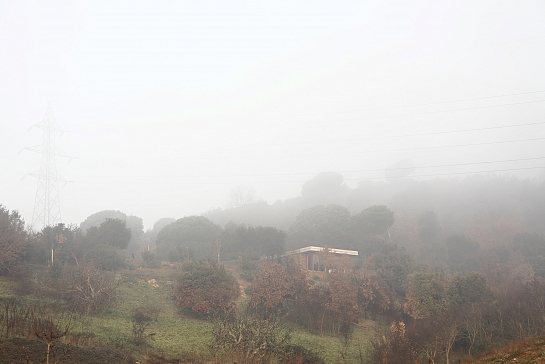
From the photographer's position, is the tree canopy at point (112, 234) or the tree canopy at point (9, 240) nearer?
the tree canopy at point (9, 240)

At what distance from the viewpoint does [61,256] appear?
100ft

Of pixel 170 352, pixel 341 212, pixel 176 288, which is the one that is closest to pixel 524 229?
A: pixel 341 212

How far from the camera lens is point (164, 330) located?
17.9 metres

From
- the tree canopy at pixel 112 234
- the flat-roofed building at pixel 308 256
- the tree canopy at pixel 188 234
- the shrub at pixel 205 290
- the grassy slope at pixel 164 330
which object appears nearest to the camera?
the grassy slope at pixel 164 330

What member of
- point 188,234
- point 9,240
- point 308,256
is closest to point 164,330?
point 9,240

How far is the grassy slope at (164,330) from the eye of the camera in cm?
1480

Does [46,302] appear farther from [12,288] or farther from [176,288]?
[176,288]

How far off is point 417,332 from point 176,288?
15432 millimetres

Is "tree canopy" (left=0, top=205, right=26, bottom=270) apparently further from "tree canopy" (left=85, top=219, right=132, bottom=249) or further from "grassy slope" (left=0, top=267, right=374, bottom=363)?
"tree canopy" (left=85, top=219, right=132, bottom=249)

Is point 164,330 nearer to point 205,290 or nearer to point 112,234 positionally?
point 205,290

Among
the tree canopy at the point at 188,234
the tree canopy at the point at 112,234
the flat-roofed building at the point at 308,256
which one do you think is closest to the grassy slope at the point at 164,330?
the tree canopy at the point at 112,234

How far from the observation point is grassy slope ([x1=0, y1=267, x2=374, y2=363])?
14.8m

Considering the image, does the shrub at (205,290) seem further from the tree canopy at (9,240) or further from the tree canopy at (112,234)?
the tree canopy at (112,234)

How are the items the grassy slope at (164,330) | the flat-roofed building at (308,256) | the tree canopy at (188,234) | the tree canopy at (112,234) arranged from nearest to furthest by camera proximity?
the grassy slope at (164,330), the tree canopy at (112,234), the flat-roofed building at (308,256), the tree canopy at (188,234)
